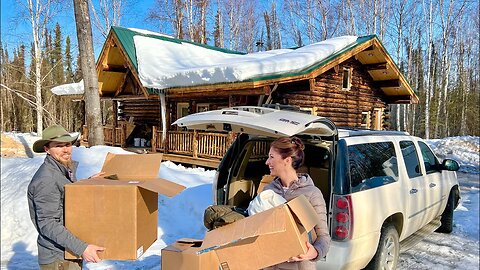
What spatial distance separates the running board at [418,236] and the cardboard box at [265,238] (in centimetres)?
325

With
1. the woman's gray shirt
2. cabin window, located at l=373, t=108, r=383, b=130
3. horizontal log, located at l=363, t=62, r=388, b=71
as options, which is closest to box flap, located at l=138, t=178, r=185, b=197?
the woman's gray shirt

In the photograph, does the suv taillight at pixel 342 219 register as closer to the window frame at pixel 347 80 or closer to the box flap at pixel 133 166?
the box flap at pixel 133 166

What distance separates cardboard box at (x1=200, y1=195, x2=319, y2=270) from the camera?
195 centimetres

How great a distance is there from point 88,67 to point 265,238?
1081 centimetres

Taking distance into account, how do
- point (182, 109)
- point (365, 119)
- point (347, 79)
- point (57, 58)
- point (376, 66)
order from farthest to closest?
1. point (57, 58)
2. point (365, 119)
3. point (182, 109)
4. point (376, 66)
5. point (347, 79)

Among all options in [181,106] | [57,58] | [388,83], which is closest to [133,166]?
[181,106]

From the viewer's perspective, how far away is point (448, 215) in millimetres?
6199

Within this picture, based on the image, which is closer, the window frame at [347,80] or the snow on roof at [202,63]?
the snow on roof at [202,63]

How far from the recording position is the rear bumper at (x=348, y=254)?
11.1 ft

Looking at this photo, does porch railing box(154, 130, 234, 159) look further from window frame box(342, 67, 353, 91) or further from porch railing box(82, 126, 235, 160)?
window frame box(342, 67, 353, 91)

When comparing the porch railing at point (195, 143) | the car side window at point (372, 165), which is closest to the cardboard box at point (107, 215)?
the car side window at point (372, 165)

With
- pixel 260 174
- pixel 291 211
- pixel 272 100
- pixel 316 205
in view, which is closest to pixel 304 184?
pixel 316 205

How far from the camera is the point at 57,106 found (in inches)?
1658

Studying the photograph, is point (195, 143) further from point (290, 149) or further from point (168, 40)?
point (290, 149)
